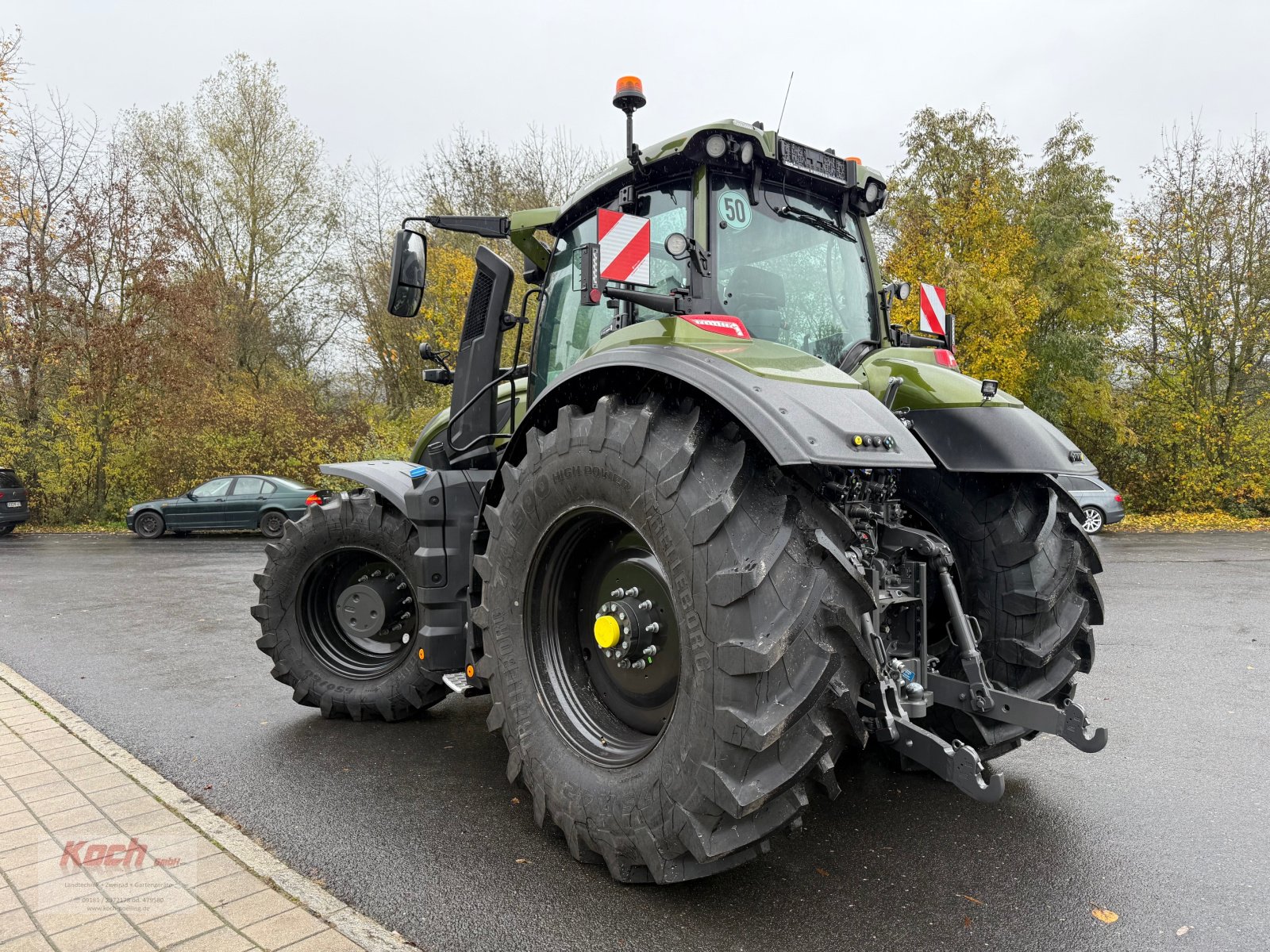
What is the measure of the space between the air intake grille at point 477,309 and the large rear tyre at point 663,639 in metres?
1.47

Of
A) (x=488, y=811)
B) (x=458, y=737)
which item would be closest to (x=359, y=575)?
(x=458, y=737)

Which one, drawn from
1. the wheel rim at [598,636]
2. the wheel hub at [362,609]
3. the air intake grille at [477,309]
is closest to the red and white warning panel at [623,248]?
the wheel rim at [598,636]

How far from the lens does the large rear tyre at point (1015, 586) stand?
10.8 feet

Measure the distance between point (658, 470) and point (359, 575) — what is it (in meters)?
2.75

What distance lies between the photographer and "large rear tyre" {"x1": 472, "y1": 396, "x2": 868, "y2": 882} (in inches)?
92.7

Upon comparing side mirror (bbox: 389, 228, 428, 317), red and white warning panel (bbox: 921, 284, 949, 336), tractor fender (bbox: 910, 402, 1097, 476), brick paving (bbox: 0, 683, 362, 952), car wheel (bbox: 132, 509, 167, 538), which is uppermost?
side mirror (bbox: 389, 228, 428, 317)

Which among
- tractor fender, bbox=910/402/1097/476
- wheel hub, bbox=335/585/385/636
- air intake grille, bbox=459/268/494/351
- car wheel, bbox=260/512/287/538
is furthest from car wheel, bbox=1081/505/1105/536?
car wheel, bbox=260/512/287/538

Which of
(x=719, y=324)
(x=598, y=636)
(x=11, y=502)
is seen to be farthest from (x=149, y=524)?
(x=719, y=324)

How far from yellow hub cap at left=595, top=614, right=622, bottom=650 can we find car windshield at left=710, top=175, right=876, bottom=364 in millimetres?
1294

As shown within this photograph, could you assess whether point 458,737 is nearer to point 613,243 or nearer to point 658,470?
point 658,470

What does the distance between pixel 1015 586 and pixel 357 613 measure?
330 cm

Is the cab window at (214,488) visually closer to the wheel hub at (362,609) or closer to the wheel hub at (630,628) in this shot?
the wheel hub at (362,609)

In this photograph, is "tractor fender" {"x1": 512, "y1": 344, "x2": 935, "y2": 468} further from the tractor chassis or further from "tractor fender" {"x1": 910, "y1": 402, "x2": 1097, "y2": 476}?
"tractor fender" {"x1": 910, "y1": 402, "x2": 1097, "y2": 476}

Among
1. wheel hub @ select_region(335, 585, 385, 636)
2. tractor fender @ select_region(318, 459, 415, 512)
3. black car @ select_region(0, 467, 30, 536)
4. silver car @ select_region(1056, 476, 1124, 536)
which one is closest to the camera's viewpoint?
tractor fender @ select_region(318, 459, 415, 512)
